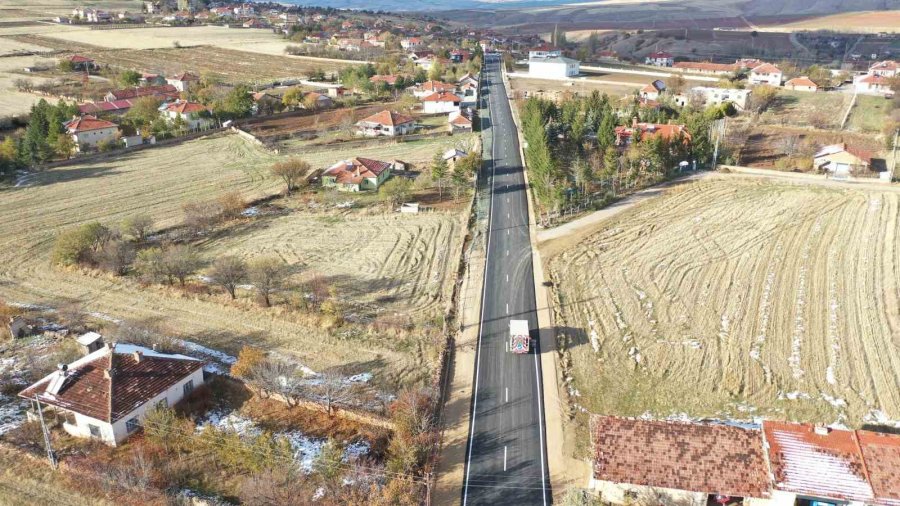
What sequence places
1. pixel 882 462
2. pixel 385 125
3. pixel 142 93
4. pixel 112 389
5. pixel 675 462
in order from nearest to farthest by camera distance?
1. pixel 882 462
2. pixel 675 462
3. pixel 112 389
4. pixel 385 125
5. pixel 142 93

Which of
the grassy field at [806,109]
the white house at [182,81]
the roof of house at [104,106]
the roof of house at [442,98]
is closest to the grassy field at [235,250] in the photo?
the roof of house at [104,106]

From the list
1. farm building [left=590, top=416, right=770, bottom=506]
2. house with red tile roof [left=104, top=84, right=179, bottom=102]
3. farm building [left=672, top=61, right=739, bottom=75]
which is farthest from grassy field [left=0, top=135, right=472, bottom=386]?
farm building [left=672, top=61, right=739, bottom=75]

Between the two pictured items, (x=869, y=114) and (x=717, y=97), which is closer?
(x=869, y=114)

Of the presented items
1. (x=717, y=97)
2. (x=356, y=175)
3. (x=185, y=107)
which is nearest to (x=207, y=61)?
(x=185, y=107)

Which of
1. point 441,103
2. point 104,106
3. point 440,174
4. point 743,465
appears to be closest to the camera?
point 743,465

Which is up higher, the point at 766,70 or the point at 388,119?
the point at 766,70

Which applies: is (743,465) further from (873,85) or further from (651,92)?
(873,85)

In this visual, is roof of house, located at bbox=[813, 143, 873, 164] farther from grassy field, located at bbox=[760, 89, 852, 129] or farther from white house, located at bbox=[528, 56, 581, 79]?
white house, located at bbox=[528, 56, 581, 79]

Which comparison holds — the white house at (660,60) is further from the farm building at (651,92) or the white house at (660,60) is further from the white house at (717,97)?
the white house at (717,97)
